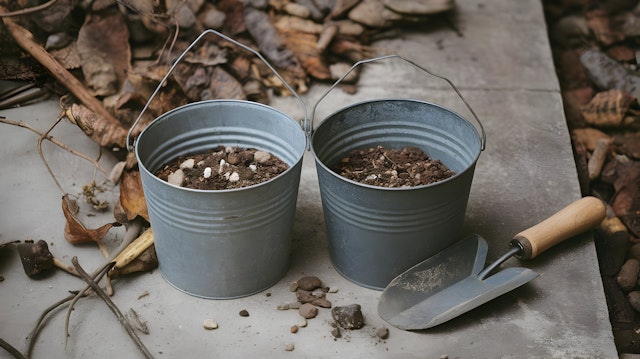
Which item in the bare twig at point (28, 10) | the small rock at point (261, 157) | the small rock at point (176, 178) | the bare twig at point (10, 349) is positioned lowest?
the bare twig at point (10, 349)

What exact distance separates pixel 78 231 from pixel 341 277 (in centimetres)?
95

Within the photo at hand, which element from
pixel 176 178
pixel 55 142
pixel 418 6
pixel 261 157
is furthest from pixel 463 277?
pixel 418 6

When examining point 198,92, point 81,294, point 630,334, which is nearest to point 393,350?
point 630,334

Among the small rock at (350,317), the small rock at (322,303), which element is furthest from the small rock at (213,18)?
the small rock at (350,317)

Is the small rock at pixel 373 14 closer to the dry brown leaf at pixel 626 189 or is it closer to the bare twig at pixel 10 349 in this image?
the dry brown leaf at pixel 626 189

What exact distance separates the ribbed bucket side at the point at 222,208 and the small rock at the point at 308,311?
18cm

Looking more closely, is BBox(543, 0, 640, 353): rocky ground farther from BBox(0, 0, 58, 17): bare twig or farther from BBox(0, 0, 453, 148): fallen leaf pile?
BBox(0, 0, 58, 17): bare twig

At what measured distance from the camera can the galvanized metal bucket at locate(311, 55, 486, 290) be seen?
232cm

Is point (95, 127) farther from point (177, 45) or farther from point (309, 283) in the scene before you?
point (309, 283)

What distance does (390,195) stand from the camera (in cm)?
228

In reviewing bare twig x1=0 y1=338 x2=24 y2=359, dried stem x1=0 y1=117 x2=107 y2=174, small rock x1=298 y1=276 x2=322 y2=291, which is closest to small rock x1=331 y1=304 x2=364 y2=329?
small rock x1=298 y1=276 x2=322 y2=291

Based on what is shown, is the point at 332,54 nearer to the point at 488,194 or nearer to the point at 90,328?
the point at 488,194

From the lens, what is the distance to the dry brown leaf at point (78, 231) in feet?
8.38

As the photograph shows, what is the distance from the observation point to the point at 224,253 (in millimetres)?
2363
